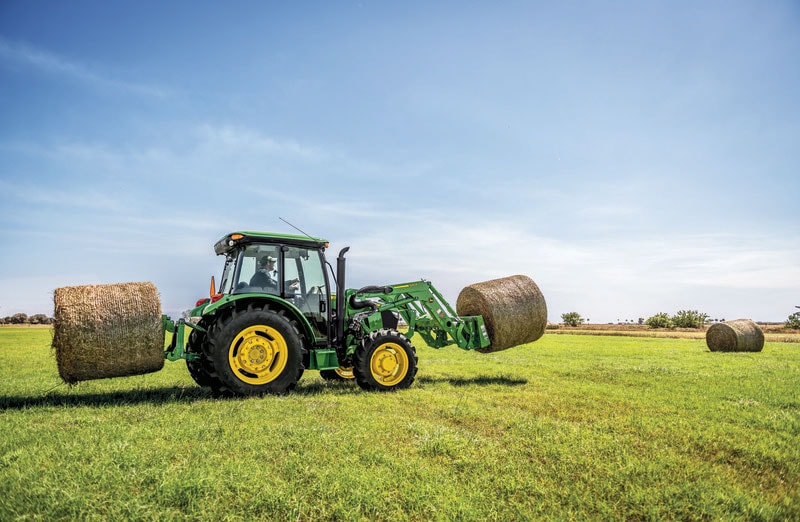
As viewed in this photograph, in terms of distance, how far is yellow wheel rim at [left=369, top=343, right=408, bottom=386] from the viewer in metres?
8.84

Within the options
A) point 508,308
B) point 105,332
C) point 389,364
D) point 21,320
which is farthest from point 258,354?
point 21,320

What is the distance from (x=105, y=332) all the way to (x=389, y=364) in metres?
4.32

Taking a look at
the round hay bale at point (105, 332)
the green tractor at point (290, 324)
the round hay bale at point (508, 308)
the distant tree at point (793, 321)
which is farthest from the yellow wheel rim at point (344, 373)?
the distant tree at point (793, 321)

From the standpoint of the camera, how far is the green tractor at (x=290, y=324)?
25.5 ft

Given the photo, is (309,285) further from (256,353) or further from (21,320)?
(21,320)

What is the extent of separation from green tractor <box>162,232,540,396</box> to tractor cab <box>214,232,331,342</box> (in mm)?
16

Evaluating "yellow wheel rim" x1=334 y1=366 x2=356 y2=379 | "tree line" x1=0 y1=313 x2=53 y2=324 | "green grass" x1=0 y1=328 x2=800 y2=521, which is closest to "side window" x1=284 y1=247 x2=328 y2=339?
"green grass" x1=0 y1=328 x2=800 y2=521

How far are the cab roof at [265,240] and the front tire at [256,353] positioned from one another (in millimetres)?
1197

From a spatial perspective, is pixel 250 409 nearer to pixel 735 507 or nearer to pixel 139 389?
pixel 139 389

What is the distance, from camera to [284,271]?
8625 millimetres


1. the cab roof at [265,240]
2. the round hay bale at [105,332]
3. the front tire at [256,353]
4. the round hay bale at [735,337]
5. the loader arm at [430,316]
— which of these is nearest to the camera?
the round hay bale at [105,332]

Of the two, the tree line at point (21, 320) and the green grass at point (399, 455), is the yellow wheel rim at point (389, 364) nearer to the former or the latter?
the green grass at point (399, 455)

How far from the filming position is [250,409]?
22.3 ft

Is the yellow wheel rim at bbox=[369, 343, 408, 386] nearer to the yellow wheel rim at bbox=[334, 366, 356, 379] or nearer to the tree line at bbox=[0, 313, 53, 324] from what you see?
the yellow wheel rim at bbox=[334, 366, 356, 379]
